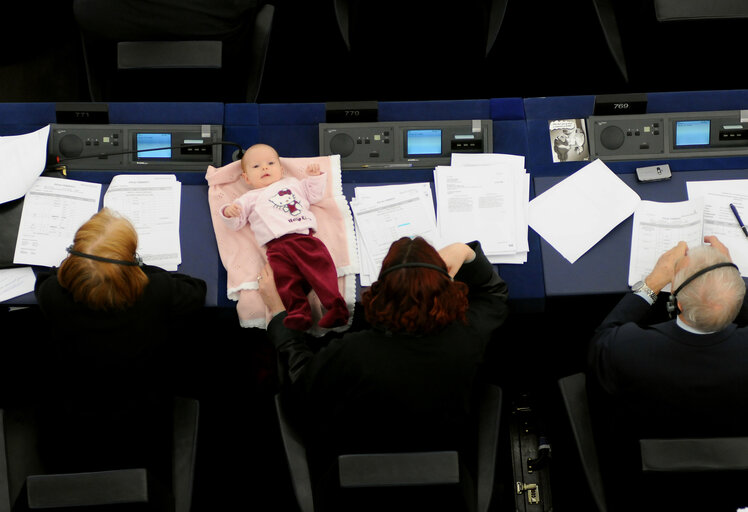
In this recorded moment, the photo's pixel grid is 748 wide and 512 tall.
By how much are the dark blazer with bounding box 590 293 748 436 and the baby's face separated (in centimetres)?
121

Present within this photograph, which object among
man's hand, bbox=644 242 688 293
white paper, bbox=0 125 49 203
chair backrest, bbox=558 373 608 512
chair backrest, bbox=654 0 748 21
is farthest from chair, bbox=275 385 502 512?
chair backrest, bbox=654 0 748 21

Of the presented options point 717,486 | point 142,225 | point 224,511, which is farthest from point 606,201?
point 224,511

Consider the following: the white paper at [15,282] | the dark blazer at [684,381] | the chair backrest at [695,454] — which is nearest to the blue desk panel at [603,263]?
the dark blazer at [684,381]

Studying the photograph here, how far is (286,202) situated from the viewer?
2119 mm

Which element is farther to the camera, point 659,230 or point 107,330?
point 659,230

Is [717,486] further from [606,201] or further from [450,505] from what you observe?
[606,201]

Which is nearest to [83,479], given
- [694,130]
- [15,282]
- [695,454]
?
[15,282]

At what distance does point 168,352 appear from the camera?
190 cm

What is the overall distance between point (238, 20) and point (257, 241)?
774 millimetres

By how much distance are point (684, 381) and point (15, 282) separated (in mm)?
1992

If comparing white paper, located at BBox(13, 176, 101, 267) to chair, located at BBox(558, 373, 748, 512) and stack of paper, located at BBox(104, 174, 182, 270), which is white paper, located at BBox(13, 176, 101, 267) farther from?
chair, located at BBox(558, 373, 748, 512)

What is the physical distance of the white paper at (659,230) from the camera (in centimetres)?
209

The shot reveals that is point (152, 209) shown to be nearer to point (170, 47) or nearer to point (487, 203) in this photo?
point (170, 47)

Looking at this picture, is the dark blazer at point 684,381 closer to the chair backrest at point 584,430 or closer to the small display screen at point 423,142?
the chair backrest at point 584,430
